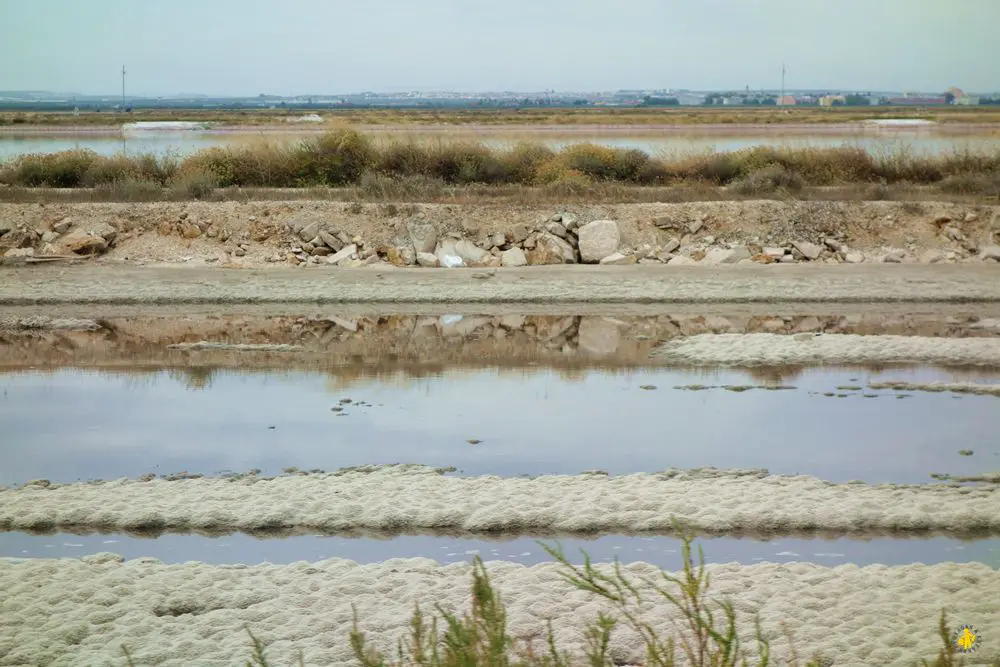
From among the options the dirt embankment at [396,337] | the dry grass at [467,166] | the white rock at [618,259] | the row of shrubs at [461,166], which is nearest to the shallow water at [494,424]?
the dirt embankment at [396,337]

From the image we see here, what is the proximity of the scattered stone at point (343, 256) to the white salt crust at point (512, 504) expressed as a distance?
1263cm

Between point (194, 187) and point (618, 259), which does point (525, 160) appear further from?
point (618, 259)

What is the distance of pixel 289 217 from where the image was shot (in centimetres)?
2378

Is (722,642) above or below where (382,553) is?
above

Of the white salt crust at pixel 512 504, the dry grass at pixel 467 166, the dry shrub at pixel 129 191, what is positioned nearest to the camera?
the white salt crust at pixel 512 504

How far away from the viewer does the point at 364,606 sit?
716 centimetres

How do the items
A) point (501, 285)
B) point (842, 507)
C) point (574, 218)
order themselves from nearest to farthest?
1. point (842, 507)
2. point (501, 285)
3. point (574, 218)

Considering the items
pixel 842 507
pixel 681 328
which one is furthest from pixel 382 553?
pixel 681 328

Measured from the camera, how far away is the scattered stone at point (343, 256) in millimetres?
22344

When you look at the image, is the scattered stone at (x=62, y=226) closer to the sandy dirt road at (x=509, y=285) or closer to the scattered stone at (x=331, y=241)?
the sandy dirt road at (x=509, y=285)

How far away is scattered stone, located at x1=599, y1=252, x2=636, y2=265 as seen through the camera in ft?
72.3

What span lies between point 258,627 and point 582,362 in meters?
8.62

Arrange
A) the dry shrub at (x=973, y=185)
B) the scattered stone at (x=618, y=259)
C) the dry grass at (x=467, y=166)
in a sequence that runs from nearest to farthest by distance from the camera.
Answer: the scattered stone at (x=618, y=259), the dry shrub at (x=973, y=185), the dry grass at (x=467, y=166)

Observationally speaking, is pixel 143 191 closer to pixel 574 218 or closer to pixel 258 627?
pixel 574 218
